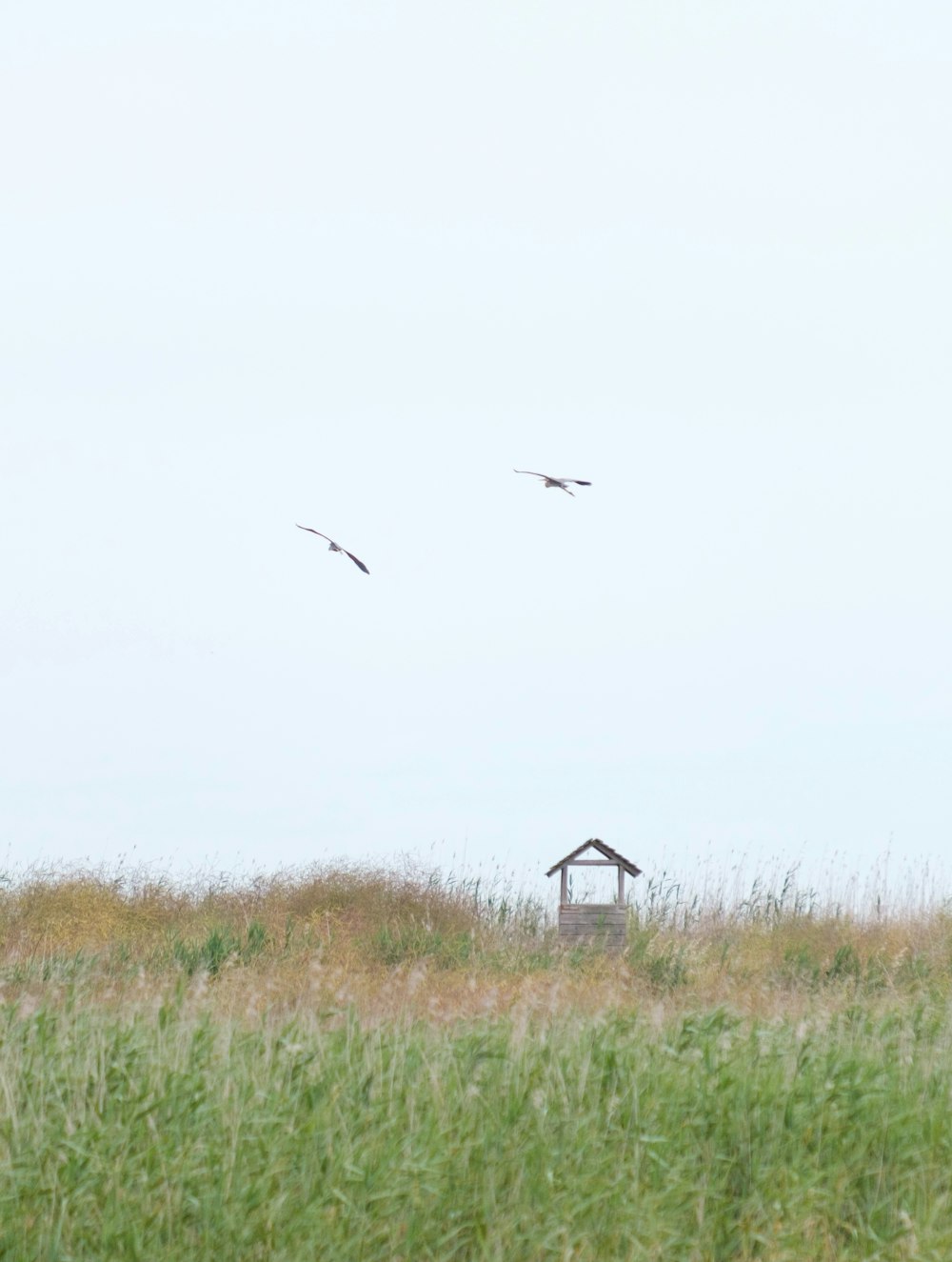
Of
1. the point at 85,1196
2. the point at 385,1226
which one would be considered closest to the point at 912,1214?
the point at 385,1226

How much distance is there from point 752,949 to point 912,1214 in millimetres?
10361

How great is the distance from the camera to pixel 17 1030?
20.6 feet

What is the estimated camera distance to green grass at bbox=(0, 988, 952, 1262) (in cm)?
475

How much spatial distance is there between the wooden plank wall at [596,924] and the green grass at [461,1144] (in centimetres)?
840

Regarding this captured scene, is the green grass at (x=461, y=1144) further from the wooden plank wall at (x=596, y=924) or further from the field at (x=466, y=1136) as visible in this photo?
the wooden plank wall at (x=596, y=924)

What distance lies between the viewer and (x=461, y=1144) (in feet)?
16.9

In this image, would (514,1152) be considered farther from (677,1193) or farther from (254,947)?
(254,947)

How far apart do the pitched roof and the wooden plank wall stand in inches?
18.8

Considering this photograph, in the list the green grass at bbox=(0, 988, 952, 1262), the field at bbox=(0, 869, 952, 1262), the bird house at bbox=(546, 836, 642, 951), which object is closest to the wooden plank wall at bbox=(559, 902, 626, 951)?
the bird house at bbox=(546, 836, 642, 951)

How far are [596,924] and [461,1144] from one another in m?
10.1

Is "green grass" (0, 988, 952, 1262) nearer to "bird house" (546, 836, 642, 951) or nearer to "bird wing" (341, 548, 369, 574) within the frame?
"bird wing" (341, 548, 369, 574)

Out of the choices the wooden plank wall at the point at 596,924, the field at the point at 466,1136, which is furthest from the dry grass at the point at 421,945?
the field at the point at 466,1136

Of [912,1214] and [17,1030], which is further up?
[17,1030]

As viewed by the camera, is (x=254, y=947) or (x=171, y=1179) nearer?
(x=171, y=1179)
